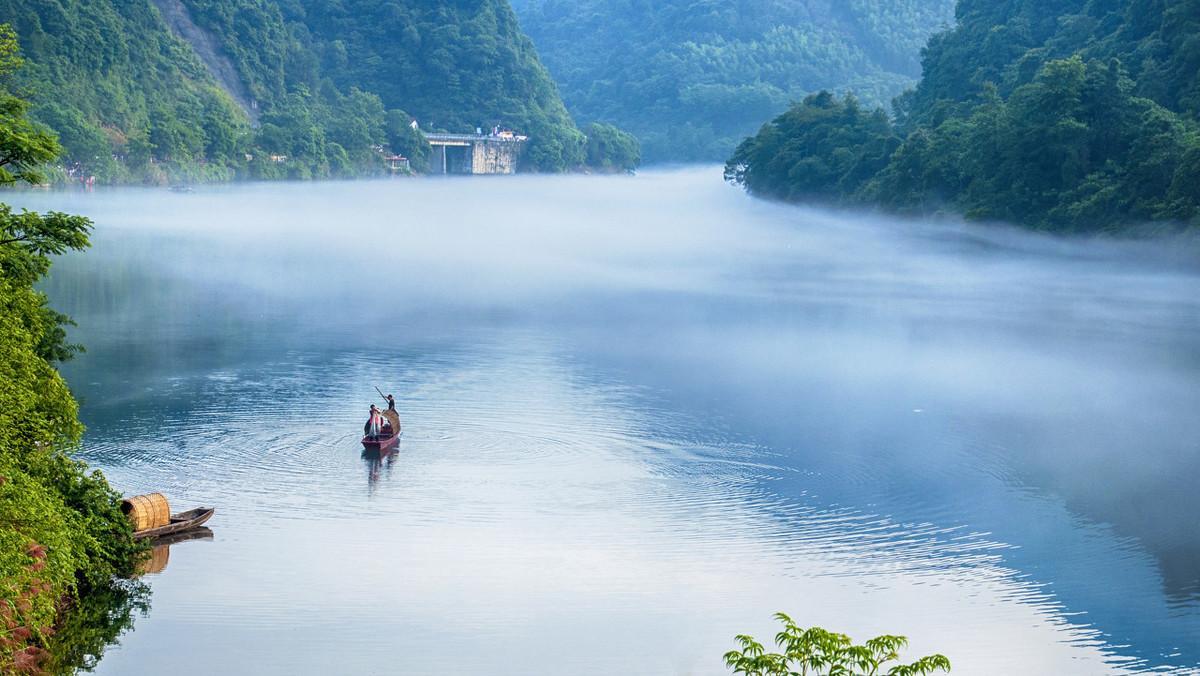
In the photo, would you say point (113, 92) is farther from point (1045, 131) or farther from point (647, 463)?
point (647, 463)

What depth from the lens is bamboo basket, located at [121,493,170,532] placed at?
77.3 ft

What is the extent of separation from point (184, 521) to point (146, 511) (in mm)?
997

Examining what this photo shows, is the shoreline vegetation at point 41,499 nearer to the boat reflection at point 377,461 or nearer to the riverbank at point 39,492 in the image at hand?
the riverbank at point 39,492

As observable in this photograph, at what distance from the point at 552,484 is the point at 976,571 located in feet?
27.0

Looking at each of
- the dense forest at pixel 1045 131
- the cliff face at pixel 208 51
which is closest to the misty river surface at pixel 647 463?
the dense forest at pixel 1045 131

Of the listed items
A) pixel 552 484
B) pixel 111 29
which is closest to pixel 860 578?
pixel 552 484

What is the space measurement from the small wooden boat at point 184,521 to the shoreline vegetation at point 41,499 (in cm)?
92

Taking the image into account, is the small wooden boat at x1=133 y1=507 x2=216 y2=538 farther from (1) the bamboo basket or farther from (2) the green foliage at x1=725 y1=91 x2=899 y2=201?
(2) the green foliage at x1=725 y1=91 x2=899 y2=201

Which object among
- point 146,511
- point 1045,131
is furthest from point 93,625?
point 1045,131

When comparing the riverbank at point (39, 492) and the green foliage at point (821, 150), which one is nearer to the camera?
the riverbank at point (39, 492)

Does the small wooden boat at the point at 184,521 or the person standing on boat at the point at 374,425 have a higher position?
the person standing on boat at the point at 374,425

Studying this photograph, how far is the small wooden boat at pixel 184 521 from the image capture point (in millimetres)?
24078

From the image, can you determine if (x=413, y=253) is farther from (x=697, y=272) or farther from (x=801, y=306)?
(x=801, y=306)

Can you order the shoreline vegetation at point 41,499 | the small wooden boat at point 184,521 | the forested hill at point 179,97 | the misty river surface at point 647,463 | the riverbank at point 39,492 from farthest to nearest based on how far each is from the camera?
the forested hill at point 179,97, the small wooden boat at point 184,521, the misty river surface at point 647,463, the shoreline vegetation at point 41,499, the riverbank at point 39,492
